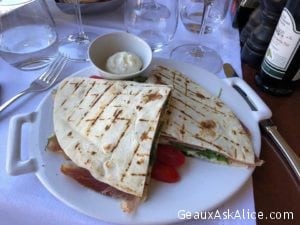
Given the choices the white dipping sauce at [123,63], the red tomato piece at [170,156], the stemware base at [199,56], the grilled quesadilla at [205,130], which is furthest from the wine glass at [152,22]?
the red tomato piece at [170,156]

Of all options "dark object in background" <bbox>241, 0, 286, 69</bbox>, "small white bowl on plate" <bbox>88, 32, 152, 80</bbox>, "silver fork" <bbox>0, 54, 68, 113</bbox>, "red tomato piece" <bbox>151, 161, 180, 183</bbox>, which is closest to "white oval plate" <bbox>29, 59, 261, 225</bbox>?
"red tomato piece" <bbox>151, 161, 180, 183</bbox>

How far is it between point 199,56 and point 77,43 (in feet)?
1.34

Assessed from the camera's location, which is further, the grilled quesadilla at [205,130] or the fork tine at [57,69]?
the fork tine at [57,69]

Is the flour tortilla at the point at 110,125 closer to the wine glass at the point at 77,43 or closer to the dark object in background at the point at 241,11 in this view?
the wine glass at the point at 77,43

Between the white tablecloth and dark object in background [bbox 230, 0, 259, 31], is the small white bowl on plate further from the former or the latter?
dark object in background [bbox 230, 0, 259, 31]

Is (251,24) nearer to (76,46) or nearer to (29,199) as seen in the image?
(76,46)

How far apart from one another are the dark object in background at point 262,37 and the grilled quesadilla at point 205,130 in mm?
286

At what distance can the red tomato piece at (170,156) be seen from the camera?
722mm

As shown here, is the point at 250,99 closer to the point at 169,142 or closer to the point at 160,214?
the point at 169,142

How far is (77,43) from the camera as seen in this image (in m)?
1.10

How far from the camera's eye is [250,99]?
0.90m

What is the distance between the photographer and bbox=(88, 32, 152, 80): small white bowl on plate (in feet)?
2.96

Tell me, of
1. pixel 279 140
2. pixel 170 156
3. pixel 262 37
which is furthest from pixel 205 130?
pixel 262 37

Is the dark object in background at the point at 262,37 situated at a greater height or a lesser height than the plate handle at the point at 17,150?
greater
